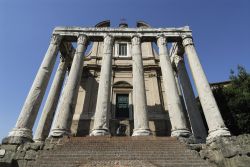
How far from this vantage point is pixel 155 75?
68.8 ft

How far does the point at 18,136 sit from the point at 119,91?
33.7 ft

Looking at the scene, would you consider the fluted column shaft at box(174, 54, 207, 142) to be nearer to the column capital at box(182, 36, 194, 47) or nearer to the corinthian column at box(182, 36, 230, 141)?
the corinthian column at box(182, 36, 230, 141)

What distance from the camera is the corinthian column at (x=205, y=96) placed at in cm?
1195

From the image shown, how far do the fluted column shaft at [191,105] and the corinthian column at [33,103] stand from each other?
10660mm

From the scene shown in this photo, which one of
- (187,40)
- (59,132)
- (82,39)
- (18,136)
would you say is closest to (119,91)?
(82,39)

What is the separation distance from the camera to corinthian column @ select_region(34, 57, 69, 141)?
15500mm

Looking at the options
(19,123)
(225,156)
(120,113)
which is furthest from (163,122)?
(19,123)

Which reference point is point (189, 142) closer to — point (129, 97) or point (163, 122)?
point (163, 122)

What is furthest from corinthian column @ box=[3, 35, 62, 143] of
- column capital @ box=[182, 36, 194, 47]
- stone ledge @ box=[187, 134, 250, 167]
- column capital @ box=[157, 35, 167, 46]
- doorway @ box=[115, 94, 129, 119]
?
column capital @ box=[182, 36, 194, 47]

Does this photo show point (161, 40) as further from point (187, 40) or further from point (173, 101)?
point (173, 101)

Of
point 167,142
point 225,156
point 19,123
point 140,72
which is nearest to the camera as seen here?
point 225,156

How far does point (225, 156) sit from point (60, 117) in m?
9.63

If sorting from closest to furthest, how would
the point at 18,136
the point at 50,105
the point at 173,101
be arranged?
the point at 18,136 → the point at 173,101 → the point at 50,105

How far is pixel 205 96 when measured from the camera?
1372 cm
